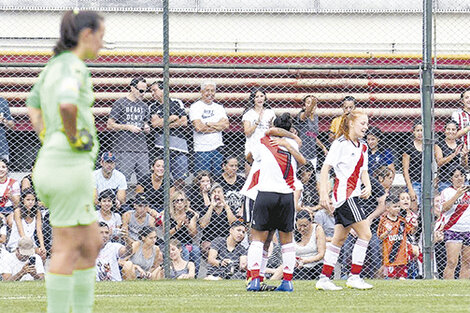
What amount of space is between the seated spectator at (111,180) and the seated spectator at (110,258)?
52cm

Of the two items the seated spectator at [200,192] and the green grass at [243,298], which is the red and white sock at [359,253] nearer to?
the green grass at [243,298]

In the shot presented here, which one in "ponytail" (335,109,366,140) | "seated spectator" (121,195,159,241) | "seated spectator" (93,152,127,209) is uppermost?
"ponytail" (335,109,366,140)

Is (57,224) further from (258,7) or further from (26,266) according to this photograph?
(258,7)

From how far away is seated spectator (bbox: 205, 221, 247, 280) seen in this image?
1229 centimetres

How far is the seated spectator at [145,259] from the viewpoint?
12117 mm

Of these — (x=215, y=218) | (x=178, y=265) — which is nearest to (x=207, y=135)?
(x=215, y=218)

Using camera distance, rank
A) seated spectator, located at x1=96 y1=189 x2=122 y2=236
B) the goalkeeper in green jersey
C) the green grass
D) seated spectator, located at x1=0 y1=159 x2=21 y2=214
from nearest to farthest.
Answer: the goalkeeper in green jersey → the green grass → seated spectator, located at x1=96 y1=189 x2=122 y2=236 → seated spectator, located at x1=0 y1=159 x2=21 y2=214

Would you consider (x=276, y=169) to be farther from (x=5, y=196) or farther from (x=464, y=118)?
(x=464, y=118)

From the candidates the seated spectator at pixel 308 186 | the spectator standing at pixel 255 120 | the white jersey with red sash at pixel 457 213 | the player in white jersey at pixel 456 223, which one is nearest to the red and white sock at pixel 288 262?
the spectator standing at pixel 255 120

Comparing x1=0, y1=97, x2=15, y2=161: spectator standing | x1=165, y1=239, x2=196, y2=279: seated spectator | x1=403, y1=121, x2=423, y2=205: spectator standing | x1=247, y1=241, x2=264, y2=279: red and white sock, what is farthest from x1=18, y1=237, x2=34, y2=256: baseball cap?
x1=403, y1=121, x2=423, y2=205: spectator standing

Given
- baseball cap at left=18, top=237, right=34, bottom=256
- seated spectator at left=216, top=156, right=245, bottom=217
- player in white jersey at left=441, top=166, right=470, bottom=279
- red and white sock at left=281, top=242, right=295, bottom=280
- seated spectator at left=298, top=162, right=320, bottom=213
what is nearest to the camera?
red and white sock at left=281, top=242, right=295, bottom=280

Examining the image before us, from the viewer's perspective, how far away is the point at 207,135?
13.0 metres

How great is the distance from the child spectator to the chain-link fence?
1cm

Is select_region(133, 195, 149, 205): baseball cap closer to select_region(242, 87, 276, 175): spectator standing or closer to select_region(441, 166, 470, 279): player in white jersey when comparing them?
select_region(242, 87, 276, 175): spectator standing
